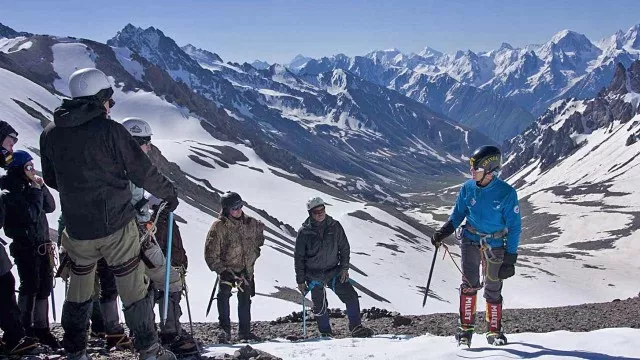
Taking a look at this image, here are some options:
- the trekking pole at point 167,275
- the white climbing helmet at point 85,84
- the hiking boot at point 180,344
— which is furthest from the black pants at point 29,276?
the white climbing helmet at point 85,84

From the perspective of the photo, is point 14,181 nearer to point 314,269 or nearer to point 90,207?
point 90,207

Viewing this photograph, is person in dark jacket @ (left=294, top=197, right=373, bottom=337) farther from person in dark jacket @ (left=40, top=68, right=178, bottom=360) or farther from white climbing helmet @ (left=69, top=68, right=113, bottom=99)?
white climbing helmet @ (left=69, top=68, right=113, bottom=99)

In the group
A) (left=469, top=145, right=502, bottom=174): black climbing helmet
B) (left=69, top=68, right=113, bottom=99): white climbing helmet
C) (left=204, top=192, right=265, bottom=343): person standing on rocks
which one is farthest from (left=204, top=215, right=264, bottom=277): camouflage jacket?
(left=69, top=68, right=113, bottom=99): white climbing helmet

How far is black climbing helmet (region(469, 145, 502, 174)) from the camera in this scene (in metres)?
9.48

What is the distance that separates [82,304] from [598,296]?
74226mm

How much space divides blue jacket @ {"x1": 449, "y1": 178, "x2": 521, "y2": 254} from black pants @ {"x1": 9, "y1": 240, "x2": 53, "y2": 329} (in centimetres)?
738

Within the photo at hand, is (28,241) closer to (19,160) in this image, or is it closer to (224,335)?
(19,160)

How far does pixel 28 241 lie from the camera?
32.0 feet

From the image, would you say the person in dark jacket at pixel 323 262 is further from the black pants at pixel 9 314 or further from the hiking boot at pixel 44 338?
the black pants at pixel 9 314

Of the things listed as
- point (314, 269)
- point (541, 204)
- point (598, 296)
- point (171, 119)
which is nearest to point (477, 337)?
point (314, 269)

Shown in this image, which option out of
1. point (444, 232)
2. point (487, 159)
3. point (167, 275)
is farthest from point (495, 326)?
point (167, 275)

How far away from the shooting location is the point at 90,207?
729 centimetres

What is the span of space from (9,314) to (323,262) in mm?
6690

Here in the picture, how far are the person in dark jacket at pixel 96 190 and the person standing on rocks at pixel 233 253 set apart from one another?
502 centimetres
